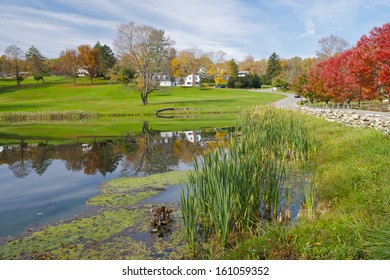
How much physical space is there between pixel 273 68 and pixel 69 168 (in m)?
84.1

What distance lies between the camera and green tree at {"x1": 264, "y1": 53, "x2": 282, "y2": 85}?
88438mm

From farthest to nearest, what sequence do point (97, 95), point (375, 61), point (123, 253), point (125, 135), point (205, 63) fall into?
point (205, 63) → point (97, 95) → point (125, 135) → point (375, 61) → point (123, 253)

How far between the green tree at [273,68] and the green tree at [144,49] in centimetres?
5330

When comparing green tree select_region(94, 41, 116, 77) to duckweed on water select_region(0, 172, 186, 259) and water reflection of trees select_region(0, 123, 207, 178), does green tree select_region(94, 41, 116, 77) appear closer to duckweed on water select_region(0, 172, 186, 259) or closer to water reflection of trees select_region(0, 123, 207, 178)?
water reflection of trees select_region(0, 123, 207, 178)

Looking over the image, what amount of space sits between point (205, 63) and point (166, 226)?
88.6 meters

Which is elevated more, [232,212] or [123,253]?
[232,212]

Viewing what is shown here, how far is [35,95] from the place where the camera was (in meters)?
57.4

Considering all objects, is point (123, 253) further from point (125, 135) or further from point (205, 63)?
point (205, 63)

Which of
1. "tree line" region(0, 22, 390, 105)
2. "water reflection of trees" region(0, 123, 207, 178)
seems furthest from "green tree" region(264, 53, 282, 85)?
"water reflection of trees" region(0, 123, 207, 178)

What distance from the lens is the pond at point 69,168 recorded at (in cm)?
794

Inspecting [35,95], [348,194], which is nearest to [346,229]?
[348,194]

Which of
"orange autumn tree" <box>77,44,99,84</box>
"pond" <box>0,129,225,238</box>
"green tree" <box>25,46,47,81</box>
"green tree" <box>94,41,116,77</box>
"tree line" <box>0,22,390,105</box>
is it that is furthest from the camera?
"green tree" <box>94,41,116,77</box>

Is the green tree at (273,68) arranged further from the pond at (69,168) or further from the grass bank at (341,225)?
the grass bank at (341,225)

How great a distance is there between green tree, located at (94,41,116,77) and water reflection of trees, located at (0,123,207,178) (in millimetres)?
63542
